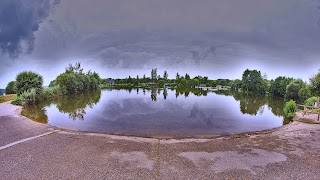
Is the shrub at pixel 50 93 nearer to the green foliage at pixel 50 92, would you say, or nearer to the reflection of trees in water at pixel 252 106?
the green foliage at pixel 50 92

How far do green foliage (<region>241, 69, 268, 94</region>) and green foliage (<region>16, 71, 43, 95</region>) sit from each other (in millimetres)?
62873

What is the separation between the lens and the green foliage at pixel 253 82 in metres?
67.8

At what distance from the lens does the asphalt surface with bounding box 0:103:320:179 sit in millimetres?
6160

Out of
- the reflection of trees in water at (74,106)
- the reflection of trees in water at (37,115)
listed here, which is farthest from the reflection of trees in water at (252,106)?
the reflection of trees in water at (37,115)

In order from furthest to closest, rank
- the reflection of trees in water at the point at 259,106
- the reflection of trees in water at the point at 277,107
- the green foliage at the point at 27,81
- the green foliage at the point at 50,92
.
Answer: the green foliage at the point at 50,92 < the green foliage at the point at 27,81 < the reflection of trees in water at the point at 259,106 < the reflection of trees in water at the point at 277,107

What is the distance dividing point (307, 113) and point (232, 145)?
12448mm

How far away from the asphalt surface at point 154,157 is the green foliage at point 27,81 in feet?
69.5

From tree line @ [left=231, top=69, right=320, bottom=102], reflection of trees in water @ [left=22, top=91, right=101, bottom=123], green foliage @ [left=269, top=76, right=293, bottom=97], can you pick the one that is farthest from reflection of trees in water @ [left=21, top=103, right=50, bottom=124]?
green foliage @ [left=269, top=76, right=293, bottom=97]

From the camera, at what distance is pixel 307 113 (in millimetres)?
17484

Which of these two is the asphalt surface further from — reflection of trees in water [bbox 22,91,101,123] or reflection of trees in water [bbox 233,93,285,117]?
reflection of trees in water [bbox 233,93,285,117]

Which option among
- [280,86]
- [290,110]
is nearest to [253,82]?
[280,86]

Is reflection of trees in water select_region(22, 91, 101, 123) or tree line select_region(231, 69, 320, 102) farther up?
tree line select_region(231, 69, 320, 102)

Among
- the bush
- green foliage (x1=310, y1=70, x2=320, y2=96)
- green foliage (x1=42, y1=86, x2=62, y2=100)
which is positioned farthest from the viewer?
green foliage (x1=42, y1=86, x2=62, y2=100)

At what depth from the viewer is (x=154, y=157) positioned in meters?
7.56
